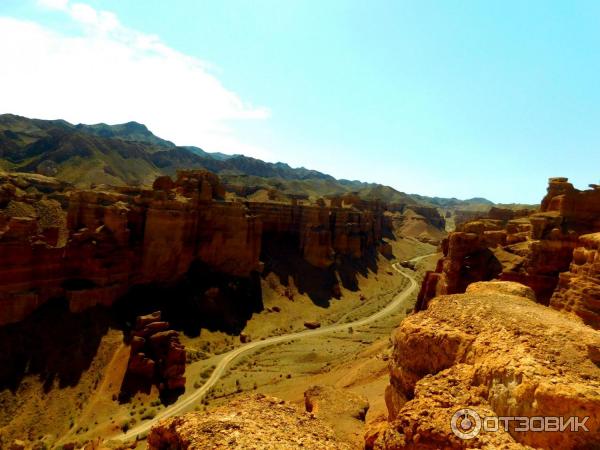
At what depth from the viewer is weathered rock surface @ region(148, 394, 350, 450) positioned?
34.5ft

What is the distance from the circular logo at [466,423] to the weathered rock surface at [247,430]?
3671 mm

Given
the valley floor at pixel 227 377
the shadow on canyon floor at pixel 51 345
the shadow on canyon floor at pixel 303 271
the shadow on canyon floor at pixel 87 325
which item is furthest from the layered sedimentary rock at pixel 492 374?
the shadow on canyon floor at pixel 303 271

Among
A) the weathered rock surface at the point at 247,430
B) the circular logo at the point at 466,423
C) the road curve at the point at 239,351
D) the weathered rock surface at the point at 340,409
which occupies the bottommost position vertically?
the road curve at the point at 239,351

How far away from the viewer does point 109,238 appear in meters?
36.3

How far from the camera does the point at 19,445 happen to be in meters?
22.9

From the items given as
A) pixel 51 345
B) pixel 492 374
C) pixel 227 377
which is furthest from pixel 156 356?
pixel 492 374

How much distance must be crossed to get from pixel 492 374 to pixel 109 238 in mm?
34679

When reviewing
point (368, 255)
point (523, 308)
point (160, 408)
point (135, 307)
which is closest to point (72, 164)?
point (368, 255)

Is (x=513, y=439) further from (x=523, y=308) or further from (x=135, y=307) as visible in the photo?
(x=135, y=307)

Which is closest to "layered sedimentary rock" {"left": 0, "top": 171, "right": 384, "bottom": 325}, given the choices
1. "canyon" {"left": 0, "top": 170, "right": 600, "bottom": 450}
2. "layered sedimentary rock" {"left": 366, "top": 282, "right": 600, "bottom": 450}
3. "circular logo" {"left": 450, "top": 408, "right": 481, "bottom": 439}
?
"canyon" {"left": 0, "top": 170, "right": 600, "bottom": 450}

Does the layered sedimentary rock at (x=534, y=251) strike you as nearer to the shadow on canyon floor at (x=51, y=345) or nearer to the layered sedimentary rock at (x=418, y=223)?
the shadow on canyon floor at (x=51, y=345)

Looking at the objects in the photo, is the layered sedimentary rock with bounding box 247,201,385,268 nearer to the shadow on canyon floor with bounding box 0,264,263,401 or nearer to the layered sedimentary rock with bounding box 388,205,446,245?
the shadow on canyon floor with bounding box 0,264,263,401

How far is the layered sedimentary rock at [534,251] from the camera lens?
2362 centimetres

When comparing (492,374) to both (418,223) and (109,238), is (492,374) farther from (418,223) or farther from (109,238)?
(418,223)
